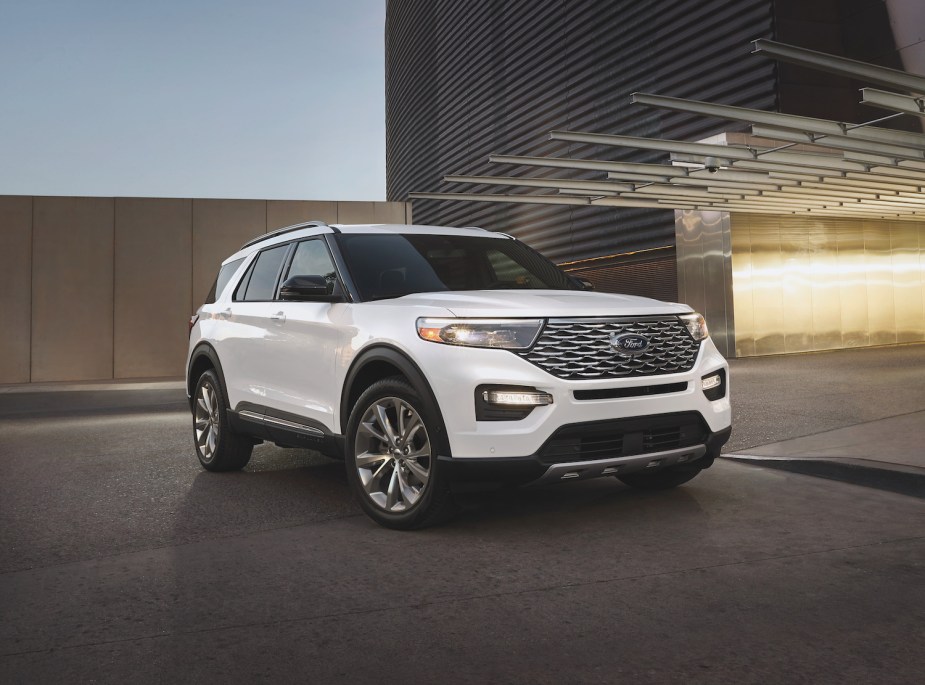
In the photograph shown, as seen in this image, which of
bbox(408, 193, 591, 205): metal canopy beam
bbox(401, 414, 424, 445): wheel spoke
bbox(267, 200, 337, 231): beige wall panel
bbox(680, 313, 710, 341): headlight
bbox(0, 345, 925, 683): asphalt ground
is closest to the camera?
bbox(0, 345, 925, 683): asphalt ground

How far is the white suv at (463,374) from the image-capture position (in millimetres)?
4352

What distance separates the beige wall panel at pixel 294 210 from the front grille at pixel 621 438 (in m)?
17.2

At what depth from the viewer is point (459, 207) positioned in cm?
3253

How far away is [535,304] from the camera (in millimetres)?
4598

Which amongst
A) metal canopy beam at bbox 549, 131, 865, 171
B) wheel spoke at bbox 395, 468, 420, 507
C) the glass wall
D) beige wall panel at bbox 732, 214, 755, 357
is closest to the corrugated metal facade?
beige wall panel at bbox 732, 214, 755, 357

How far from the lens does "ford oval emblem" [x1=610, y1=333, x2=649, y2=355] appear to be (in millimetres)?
4559

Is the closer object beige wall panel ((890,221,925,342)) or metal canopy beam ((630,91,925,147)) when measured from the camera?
metal canopy beam ((630,91,925,147))

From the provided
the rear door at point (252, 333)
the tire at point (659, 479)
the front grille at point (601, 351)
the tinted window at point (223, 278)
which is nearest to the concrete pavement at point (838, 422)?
the tire at point (659, 479)

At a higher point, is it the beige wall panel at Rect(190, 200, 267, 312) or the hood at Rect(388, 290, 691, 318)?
the beige wall panel at Rect(190, 200, 267, 312)

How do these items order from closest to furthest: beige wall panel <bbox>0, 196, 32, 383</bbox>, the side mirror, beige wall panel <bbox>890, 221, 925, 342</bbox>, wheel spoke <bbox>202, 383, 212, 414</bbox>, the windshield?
the side mirror
the windshield
wheel spoke <bbox>202, 383, 212, 414</bbox>
beige wall panel <bbox>0, 196, 32, 383</bbox>
beige wall panel <bbox>890, 221, 925, 342</bbox>

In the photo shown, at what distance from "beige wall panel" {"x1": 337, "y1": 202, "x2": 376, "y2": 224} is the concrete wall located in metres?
0.07

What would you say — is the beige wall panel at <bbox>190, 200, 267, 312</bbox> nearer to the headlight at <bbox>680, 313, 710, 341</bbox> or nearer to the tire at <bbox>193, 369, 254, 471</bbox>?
the tire at <bbox>193, 369, 254, 471</bbox>

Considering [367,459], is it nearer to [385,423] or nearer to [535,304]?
[385,423]

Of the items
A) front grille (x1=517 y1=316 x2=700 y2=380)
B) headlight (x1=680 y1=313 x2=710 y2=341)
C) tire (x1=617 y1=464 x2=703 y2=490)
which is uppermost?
headlight (x1=680 y1=313 x2=710 y2=341)
